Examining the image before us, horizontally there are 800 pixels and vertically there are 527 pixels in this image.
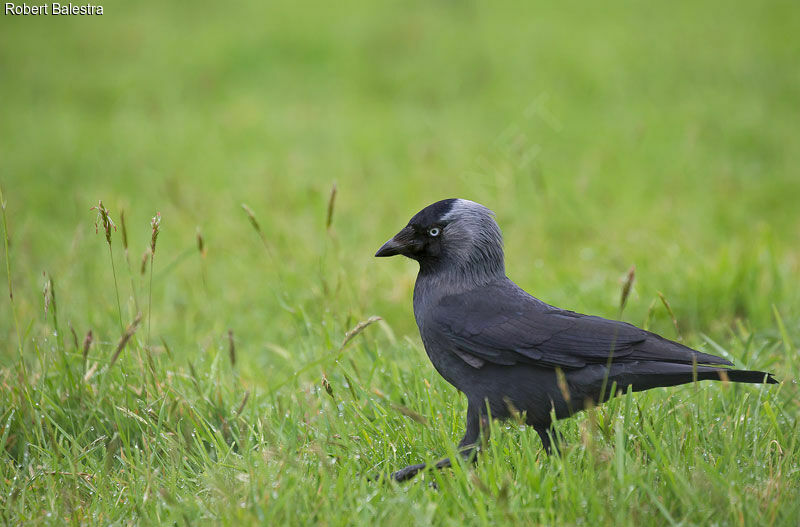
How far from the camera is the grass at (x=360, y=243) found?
8.59ft

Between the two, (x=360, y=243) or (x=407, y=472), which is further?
(x=360, y=243)

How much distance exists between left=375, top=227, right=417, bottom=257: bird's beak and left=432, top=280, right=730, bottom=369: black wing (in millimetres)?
316

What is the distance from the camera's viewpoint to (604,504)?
7.45 feet

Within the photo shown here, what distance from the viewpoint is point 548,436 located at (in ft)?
9.57

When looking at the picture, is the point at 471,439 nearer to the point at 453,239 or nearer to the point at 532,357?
the point at 532,357

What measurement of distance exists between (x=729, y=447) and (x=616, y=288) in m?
2.31

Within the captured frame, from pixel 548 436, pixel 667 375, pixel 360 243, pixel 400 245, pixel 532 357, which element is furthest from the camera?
pixel 360 243

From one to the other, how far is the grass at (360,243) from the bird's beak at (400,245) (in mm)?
506

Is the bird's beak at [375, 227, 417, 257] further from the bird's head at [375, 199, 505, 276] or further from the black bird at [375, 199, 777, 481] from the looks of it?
the black bird at [375, 199, 777, 481]

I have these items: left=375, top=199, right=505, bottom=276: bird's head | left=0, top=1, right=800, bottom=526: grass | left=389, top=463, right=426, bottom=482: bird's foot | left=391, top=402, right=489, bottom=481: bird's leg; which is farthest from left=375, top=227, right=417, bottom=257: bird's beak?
left=389, top=463, right=426, bottom=482: bird's foot

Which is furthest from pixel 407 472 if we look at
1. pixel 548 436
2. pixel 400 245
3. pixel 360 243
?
pixel 360 243

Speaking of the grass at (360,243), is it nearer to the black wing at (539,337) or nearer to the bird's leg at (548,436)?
the bird's leg at (548,436)

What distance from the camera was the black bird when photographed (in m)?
2.73

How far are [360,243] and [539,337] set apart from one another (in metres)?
3.45
